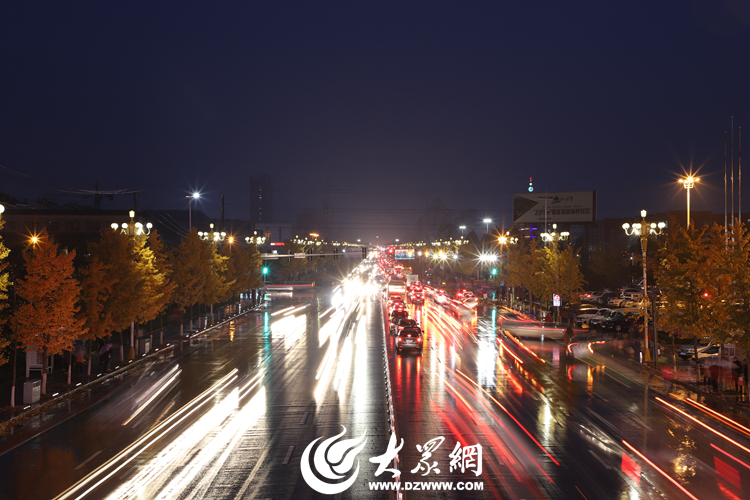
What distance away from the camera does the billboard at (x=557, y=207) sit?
233 feet

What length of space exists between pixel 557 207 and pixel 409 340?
165 ft

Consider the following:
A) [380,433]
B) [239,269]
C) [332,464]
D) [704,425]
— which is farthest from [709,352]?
[239,269]

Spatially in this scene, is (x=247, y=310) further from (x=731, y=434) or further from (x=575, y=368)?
(x=731, y=434)

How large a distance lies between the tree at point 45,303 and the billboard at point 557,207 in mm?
61551

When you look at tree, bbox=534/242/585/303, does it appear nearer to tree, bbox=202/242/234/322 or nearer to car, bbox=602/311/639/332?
car, bbox=602/311/639/332

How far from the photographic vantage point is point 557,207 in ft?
237

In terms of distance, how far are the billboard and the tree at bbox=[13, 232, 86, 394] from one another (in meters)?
61.6

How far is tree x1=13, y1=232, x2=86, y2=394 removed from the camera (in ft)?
64.5

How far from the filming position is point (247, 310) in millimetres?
56156

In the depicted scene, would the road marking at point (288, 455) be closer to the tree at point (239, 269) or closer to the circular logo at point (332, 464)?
the circular logo at point (332, 464)

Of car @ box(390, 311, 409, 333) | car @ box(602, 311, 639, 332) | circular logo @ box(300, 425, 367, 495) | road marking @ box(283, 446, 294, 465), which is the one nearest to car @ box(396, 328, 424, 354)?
car @ box(390, 311, 409, 333)

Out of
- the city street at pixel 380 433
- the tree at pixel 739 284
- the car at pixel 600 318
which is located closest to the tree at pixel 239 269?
the city street at pixel 380 433

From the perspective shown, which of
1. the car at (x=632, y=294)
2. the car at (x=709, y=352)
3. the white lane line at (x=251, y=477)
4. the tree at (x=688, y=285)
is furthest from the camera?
the car at (x=632, y=294)

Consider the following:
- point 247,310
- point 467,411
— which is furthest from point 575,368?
point 247,310
